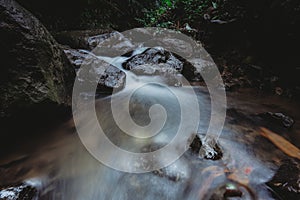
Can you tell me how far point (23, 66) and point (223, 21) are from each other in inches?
219

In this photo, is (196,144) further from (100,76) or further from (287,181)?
(100,76)

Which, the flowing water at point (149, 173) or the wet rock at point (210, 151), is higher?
the wet rock at point (210, 151)

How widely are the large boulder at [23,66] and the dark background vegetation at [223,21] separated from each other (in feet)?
14.2

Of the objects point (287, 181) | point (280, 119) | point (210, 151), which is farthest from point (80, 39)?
point (287, 181)

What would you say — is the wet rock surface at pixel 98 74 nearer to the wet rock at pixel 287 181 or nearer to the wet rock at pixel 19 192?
the wet rock at pixel 19 192

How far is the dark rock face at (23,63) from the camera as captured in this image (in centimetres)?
252

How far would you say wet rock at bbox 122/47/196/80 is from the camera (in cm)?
541

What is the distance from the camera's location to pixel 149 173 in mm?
2305

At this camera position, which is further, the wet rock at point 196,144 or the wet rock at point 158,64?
the wet rock at point 158,64

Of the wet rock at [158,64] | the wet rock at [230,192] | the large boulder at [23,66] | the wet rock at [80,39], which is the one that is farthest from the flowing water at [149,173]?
the wet rock at [80,39]

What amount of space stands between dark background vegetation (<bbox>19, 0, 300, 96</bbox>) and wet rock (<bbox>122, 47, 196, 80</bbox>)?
137cm

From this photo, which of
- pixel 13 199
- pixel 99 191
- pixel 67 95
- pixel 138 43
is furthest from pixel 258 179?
pixel 138 43

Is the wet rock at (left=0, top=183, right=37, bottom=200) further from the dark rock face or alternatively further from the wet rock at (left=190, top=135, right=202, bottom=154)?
the wet rock at (left=190, top=135, right=202, bottom=154)

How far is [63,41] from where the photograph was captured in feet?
20.5
